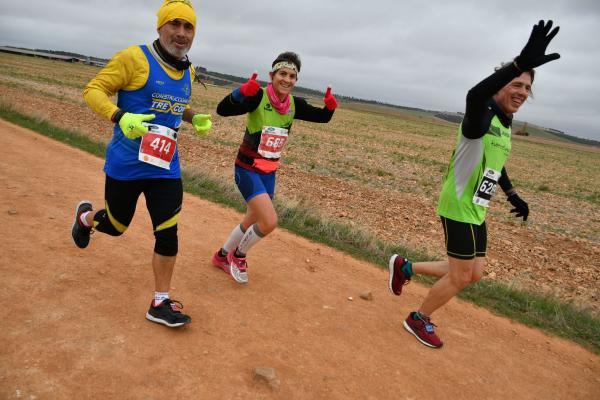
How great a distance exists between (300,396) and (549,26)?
9.94 feet

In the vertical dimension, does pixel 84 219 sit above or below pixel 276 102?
below

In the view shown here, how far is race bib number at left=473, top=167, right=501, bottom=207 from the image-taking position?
3627mm

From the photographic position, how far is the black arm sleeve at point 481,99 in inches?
115

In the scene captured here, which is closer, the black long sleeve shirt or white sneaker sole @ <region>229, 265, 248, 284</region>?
the black long sleeve shirt

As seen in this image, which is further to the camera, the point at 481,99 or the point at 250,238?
the point at 250,238

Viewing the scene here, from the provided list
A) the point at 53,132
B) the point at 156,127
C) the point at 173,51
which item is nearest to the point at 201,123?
the point at 156,127

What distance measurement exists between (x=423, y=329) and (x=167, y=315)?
238 centimetres

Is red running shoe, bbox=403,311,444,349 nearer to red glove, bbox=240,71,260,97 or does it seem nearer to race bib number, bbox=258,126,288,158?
race bib number, bbox=258,126,288,158

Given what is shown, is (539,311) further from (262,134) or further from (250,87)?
(250,87)

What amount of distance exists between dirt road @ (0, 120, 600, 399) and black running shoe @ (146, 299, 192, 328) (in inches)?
2.9

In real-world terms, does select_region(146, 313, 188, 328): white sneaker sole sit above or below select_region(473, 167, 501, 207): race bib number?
Answer: below

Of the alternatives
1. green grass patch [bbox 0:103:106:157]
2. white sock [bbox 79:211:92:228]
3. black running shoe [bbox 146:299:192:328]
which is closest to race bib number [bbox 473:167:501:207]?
black running shoe [bbox 146:299:192:328]

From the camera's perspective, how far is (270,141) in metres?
4.36

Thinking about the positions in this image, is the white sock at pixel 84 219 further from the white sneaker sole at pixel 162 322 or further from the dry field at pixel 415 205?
the dry field at pixel 415 205
